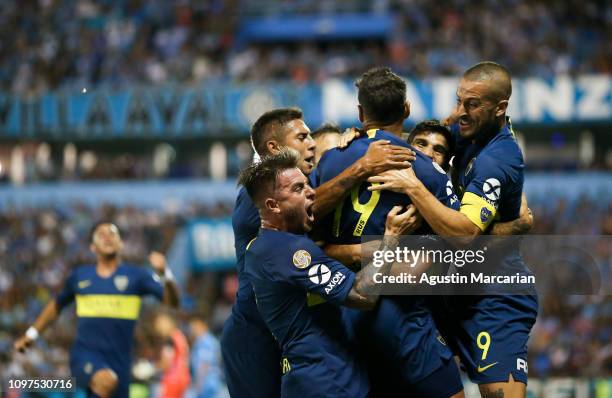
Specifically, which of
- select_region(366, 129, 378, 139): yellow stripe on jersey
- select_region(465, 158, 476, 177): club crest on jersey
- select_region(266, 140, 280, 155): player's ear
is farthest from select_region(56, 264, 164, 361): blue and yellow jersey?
select_region(366, 129, 378, 139): yellow stripe on jersey

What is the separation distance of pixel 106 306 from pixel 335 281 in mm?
4926

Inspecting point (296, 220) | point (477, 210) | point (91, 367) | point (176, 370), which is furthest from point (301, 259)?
point (176, 370)

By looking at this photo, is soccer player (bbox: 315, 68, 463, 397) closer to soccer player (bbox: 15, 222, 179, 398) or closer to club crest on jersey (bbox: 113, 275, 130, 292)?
soccer player (bbox: 15, 222, 179, 398)

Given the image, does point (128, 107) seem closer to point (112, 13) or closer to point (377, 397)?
point (112, 13)

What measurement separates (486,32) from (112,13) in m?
11.8

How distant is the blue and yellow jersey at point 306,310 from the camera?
5.00m

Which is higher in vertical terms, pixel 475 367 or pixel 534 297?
pixel 534 297

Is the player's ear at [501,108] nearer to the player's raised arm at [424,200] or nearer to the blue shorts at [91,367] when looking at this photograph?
the player's raised arm at [424,200]

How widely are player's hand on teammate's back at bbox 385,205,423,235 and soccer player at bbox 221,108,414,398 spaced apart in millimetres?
950

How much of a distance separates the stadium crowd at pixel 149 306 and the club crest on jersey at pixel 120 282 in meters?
3.46

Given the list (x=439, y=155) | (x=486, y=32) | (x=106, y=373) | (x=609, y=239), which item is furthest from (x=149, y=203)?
(x=439, y=155)

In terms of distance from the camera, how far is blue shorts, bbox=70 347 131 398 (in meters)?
9.02

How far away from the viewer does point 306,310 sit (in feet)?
16.8

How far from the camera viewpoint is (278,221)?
518cm
